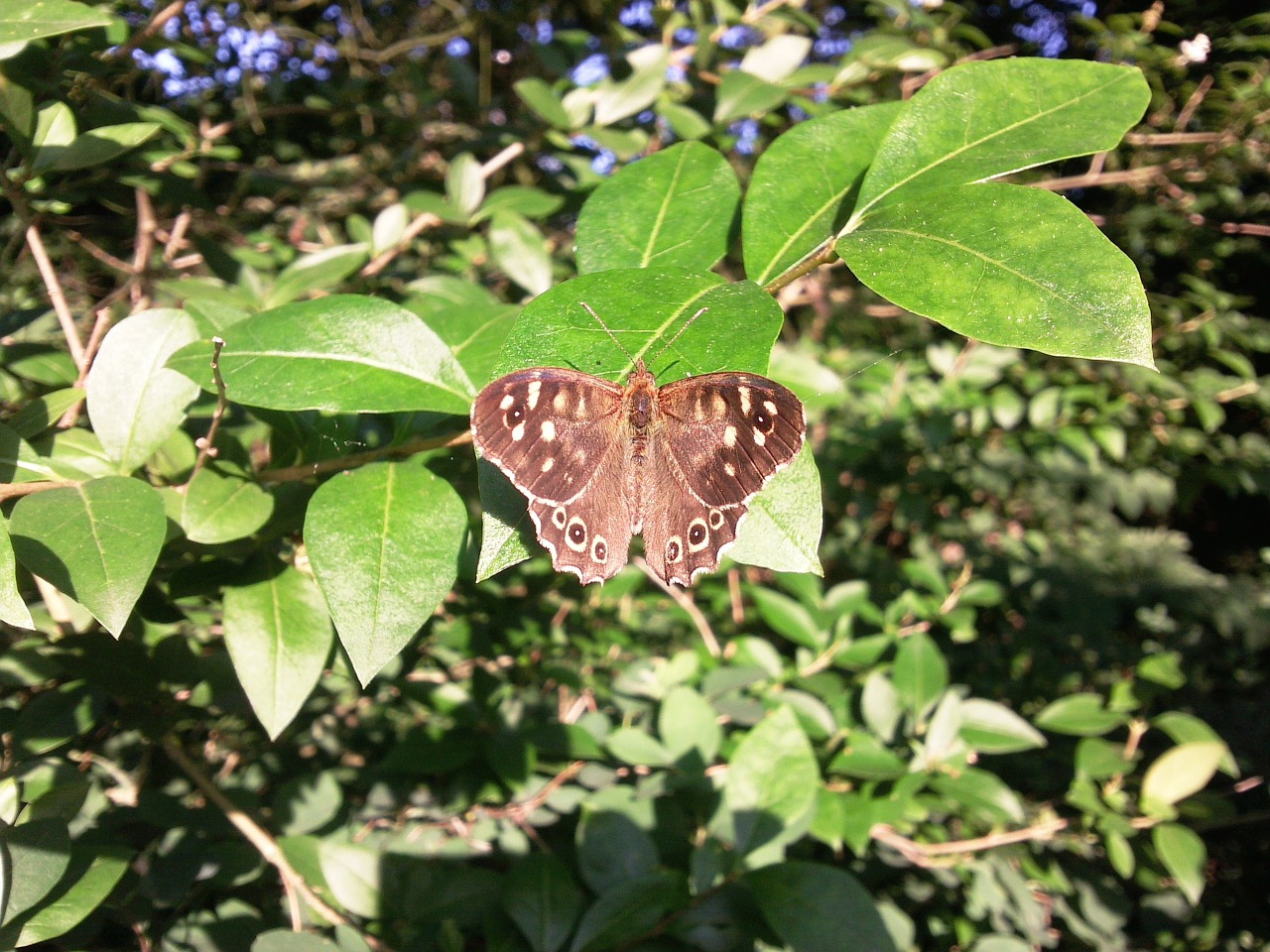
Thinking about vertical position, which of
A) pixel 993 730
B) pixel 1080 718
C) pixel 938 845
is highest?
pixel 993 730

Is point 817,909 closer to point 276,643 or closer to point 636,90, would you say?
point 276,643

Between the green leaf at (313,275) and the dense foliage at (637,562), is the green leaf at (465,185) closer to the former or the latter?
the dense foliage at (637,562)

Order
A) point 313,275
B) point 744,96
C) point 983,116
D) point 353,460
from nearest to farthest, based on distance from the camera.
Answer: point 983,116
point 353,460
point 313,275
point 744,96

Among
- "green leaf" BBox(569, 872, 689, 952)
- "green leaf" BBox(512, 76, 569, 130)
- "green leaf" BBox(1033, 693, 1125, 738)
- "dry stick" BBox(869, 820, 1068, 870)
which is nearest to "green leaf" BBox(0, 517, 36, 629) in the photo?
"green leaf" BBox(569, 872, 689, 952)

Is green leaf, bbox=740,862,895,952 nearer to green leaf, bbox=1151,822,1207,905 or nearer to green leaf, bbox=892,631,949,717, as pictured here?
green leaf, bbox=892,631,949,717

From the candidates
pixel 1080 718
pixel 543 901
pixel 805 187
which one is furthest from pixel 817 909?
pixel 1080 718

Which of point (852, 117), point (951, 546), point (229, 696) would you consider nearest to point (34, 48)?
point (229, 696)

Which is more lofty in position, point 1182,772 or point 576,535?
point 576,535
